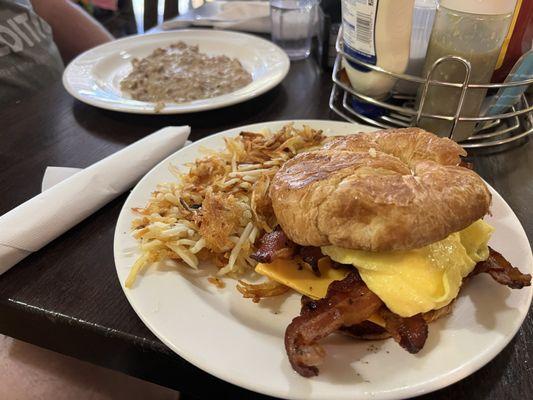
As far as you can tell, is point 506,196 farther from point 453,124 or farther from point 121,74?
point 121,74


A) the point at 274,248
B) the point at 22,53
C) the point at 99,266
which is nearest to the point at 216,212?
the point at 274,248

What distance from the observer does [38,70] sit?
2.28 meters

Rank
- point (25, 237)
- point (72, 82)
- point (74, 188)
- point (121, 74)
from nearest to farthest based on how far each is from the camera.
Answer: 1. point (25, 237)
2. point (74, 188)
3. point (72, 82)
4. point (121, 74)

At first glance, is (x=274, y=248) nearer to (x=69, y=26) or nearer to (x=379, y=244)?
(x=379, y=244)

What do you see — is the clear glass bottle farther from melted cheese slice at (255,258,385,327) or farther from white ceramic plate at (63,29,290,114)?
melted cheese slice at (255,258,385,327)

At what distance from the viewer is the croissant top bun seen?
0.75 meters

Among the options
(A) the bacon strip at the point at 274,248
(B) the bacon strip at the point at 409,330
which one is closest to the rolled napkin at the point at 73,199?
(A) the bacon strip at the point at 274,248

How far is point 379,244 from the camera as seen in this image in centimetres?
76

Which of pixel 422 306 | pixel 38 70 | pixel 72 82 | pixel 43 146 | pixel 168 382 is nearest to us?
pixel 422 306

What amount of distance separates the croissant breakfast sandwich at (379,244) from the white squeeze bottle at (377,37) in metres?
0.60

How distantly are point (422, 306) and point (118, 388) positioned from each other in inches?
34.9

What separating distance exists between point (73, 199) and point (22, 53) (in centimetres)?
148

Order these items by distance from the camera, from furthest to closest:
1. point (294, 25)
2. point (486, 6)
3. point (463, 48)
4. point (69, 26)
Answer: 1. point (69, 26)
2. point (294, 25)
3. point (463, 48)
4. point (486, 6)

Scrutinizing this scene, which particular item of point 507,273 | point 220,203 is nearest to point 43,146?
point 220,203
